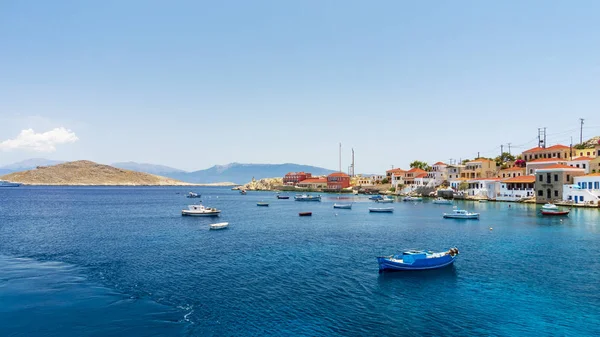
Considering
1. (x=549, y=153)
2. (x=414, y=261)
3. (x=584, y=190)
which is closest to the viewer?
(x=414, y=261)

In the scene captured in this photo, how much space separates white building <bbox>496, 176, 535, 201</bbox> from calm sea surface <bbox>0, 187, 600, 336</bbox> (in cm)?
5804

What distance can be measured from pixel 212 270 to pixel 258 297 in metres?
9.06

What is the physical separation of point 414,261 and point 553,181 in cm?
8523

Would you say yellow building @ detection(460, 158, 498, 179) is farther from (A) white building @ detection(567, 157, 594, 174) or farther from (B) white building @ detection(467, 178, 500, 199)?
(A) white building @ detection(567, 157, 594, 174)


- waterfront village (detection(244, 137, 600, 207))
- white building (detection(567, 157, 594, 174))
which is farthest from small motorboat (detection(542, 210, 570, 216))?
white building (detection(567, 157, 594, 174))

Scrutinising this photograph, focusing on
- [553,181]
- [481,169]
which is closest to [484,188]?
[481,169]

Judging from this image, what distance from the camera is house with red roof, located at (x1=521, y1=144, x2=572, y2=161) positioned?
393 feet

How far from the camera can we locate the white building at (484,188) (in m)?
122

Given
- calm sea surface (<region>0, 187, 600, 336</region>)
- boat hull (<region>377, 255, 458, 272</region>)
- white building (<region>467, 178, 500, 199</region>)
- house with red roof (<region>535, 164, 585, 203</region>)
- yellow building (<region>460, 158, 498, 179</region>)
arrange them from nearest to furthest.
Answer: calm sea surface (<region>0, 187, 600, 336</region>), boat hull (<region>377, 255, 458, 272</region>), house with red roof (<region>535, 164, 585, 203</region>), white building (<region>467, 178, 500, 199</region>), yellow building (<region>460, 158, 498, 179</region>)

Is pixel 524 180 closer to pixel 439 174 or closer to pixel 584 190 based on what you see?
pixel 584 190

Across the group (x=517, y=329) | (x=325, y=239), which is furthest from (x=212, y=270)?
(x=517, y=329)

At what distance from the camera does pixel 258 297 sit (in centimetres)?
2705

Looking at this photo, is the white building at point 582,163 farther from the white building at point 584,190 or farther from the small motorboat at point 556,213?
the small motorboat at point 556,213

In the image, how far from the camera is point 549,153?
124750mm
